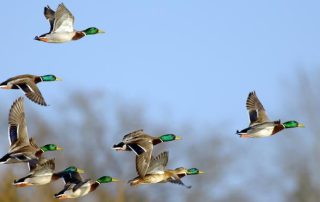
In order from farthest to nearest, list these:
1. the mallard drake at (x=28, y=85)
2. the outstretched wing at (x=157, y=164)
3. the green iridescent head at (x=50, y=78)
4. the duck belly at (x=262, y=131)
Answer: the green iridescent head at (x=50, y=78) < the duck belly at (x=262, y=131) < the outstretched wing at (x=157, y=164) < the mallard drake at (x=28, y=85)

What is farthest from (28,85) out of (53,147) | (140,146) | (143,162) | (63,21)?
(143,162)

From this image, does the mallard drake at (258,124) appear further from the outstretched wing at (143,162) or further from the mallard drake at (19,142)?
the mallard drake at (19,142)

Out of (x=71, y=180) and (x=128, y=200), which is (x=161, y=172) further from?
(x=128, y=200)

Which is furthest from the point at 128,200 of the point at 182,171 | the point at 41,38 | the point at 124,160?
the point at 41,38

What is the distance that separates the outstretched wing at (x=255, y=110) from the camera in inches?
1213

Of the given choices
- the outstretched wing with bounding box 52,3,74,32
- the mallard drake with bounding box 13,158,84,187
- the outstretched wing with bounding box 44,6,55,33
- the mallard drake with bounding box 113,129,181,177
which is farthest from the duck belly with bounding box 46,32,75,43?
the mallard drake with bounding box 13,158,84,187

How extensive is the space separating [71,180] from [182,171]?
9.51 ft

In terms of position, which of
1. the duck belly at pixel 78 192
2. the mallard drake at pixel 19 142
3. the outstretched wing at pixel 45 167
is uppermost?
the mallard drake at pixel 19 142

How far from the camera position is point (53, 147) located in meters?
31.2

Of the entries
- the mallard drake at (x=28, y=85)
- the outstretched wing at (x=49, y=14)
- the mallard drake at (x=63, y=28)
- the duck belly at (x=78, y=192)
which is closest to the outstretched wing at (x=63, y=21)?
the mallard drake at (x=63, y=28)

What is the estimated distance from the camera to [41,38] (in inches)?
1165

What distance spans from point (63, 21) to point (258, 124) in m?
4.92

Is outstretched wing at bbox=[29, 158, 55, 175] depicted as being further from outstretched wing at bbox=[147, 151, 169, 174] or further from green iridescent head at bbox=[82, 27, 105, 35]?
green iridescent head at bbox=[82, 27, 105, 35]

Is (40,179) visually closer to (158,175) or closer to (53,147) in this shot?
(53,147)
